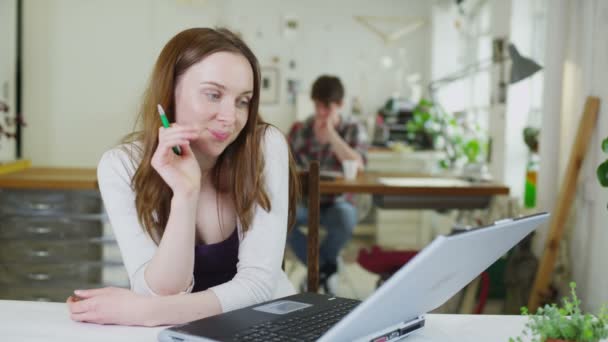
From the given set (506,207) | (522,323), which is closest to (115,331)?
(522,323)

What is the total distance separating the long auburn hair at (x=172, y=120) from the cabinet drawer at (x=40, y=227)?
5.94 feet

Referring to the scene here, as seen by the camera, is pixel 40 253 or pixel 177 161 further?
pixel 40 253

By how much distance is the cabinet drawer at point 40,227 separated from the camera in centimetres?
304

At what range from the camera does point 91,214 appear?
310 cm

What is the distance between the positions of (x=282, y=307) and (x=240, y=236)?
1.42 feet

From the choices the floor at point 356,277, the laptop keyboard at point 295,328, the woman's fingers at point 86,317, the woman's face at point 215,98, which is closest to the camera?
the laptop keyboard at point 295,328

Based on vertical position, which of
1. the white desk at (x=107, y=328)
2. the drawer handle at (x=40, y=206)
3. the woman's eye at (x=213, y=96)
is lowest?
the drawer handle at (x=40, y=206)

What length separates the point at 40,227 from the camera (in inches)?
120

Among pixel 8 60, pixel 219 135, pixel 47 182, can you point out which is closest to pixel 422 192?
pixel 47 182

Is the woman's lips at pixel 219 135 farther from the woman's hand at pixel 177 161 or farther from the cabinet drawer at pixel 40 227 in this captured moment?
the cabinet drawer at pixel 40 227

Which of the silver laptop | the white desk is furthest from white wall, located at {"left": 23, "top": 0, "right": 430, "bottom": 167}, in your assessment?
the silver laptop

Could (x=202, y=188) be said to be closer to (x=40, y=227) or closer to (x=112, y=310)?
(x=112, y=310)

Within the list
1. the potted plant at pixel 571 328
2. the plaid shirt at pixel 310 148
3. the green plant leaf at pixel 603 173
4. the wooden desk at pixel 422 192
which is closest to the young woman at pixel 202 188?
the potted plant at pixel 571 328

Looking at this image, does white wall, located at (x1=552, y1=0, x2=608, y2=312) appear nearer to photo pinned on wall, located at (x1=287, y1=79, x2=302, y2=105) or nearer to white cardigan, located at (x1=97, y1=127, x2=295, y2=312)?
white cardigan, located at (x1=97, y1=127, x2=295, y2=312)
